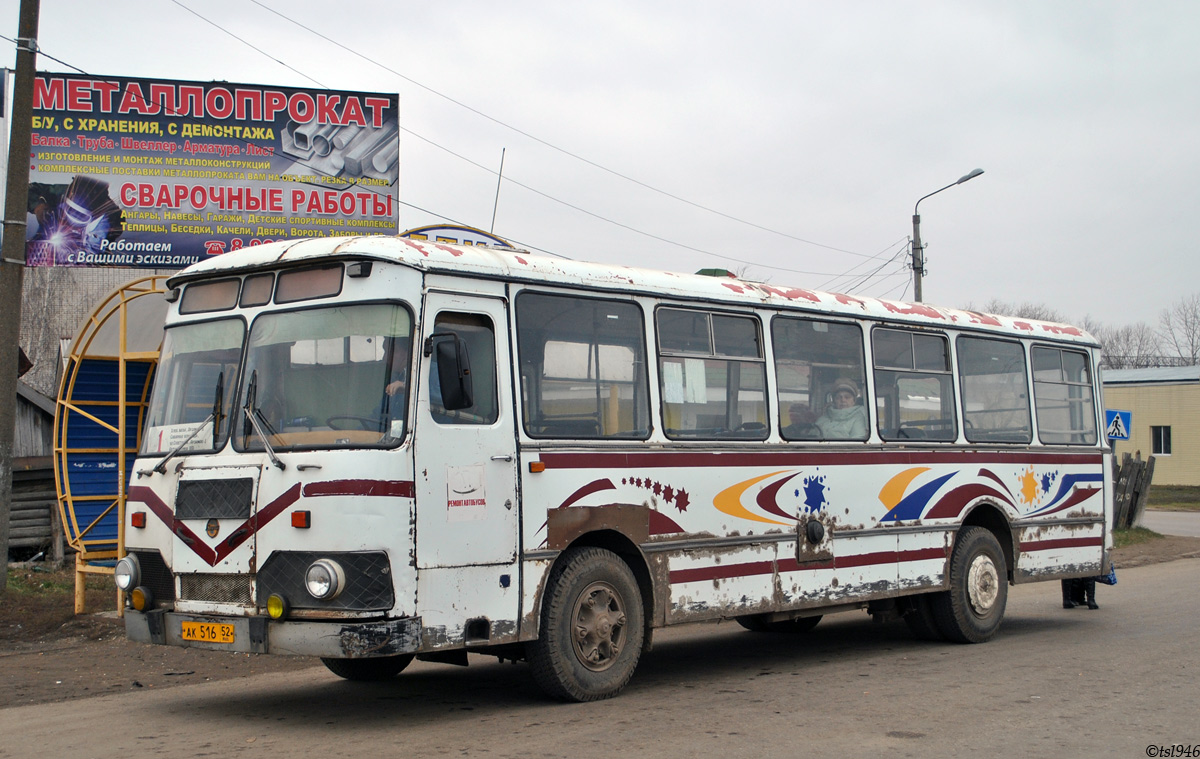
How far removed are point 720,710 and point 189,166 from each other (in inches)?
726

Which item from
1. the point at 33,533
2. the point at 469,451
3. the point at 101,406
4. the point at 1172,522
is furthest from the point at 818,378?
the point at 1172,522

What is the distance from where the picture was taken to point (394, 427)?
24.2 ft

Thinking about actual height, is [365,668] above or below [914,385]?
below

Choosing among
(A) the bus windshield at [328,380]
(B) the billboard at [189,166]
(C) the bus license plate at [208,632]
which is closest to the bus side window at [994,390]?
(A) the bus windshield at [328,380]

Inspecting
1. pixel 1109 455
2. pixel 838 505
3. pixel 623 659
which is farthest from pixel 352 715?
pixel 1109 455

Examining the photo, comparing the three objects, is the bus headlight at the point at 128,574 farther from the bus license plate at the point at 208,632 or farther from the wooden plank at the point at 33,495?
the wooden plank at the point at 33,495

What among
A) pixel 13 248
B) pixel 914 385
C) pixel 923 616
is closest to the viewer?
pixel 914 385

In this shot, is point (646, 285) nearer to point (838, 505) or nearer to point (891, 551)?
point (838, 505)

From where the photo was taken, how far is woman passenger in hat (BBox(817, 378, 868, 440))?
10.6m

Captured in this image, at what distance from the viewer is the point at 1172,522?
111 feet

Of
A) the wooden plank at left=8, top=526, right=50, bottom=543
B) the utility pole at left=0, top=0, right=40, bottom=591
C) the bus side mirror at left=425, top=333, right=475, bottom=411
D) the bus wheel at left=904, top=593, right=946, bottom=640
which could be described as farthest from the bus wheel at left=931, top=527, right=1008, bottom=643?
the wooden plank at left=8, top=526, right=50, bottom=543

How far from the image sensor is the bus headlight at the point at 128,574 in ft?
26.7

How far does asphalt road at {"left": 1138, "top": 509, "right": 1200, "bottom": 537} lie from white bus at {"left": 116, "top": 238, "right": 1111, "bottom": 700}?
2025 centimetres

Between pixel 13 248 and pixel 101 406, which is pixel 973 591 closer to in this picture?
pixel 101 406
